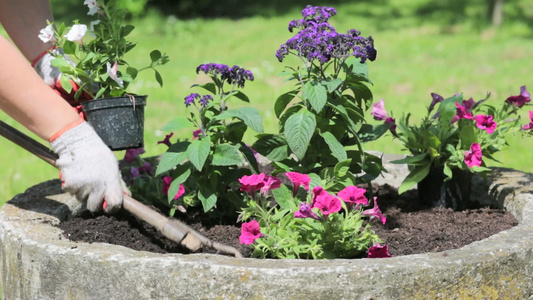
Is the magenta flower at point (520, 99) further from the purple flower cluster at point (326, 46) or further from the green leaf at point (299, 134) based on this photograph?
the green leaf at point (299, 134)

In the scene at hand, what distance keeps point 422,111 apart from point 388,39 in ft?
12.6

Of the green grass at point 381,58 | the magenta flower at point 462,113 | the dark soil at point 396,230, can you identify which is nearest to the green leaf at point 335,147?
the dark soil at point 396,230

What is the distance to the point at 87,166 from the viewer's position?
99.7 inches

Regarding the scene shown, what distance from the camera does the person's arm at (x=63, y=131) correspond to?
243cm

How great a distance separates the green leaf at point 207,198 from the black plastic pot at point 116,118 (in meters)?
0.33

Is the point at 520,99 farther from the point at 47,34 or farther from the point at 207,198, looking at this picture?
the point at 47,34

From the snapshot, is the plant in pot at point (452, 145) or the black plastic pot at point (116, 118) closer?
the black plastic pot at point (116, 118)

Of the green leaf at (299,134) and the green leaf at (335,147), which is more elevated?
the green leaf at (299,134)

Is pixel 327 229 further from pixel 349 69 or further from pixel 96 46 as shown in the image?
pixel 96 46

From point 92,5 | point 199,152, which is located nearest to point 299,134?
point 199,152

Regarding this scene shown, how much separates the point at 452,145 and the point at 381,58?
256 inches

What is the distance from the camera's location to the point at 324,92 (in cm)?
250

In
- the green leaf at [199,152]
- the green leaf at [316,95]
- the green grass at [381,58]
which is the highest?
the green leaf at [316,95]

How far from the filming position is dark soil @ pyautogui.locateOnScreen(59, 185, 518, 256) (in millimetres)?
2508
